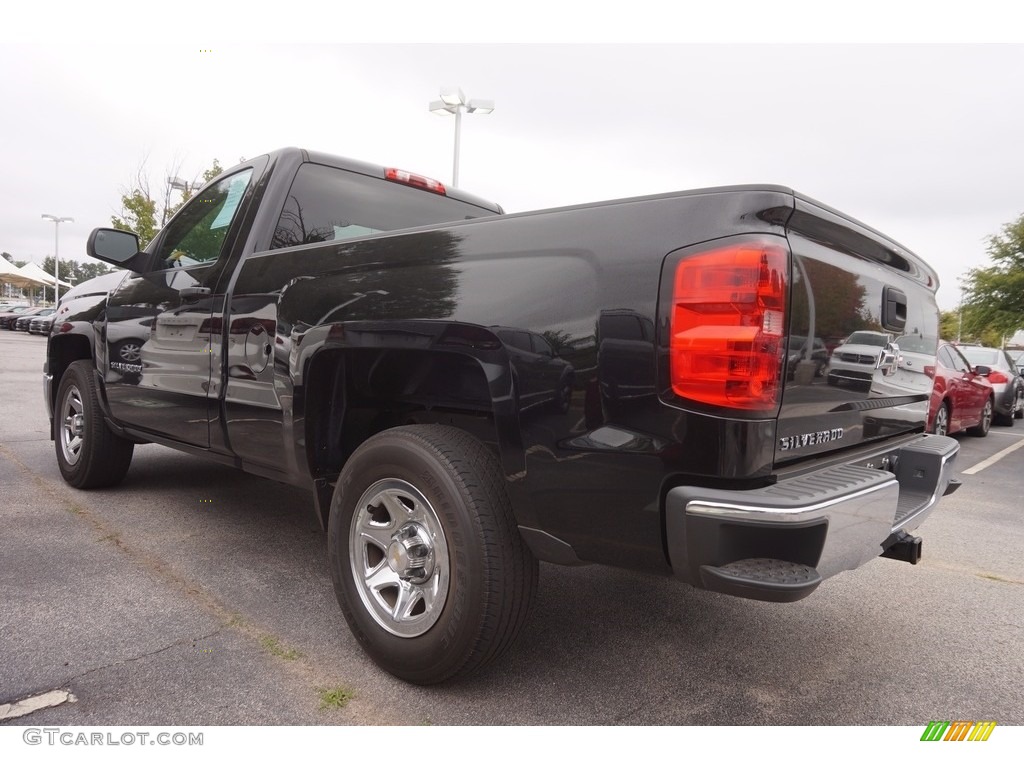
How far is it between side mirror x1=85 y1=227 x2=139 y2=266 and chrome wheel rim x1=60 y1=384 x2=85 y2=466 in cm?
111

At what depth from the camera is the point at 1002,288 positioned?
27406mm

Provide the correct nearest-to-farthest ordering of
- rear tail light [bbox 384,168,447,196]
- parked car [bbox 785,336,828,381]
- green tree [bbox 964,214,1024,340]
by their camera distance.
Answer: parked car [bbox 785,336,828,381] → rear tail light [bbox 384,168,447,196] → green tree [bbox 964,214,1024,340]

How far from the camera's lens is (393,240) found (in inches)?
94.9

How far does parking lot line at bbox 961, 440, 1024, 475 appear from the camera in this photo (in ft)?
24.0

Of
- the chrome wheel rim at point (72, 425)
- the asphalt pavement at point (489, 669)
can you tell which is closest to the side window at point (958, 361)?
the asphalt pavement at point (489, 669)

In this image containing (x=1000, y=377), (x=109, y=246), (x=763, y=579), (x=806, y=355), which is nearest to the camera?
(x=763, y=579)

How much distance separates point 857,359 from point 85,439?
4.43 meters

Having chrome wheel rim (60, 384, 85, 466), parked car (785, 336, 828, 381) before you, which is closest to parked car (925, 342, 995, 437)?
parked car (785, 336, 828, 381)

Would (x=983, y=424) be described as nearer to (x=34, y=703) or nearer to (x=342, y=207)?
(x=342, y=207)

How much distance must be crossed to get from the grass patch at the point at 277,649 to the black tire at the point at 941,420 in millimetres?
8038

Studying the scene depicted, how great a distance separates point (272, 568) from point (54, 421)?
2629mm

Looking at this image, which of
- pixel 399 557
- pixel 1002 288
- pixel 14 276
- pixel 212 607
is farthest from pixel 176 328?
pixel 14 276

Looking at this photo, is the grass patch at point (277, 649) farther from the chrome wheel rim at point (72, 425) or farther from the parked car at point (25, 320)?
the parked car at point (25, 320)

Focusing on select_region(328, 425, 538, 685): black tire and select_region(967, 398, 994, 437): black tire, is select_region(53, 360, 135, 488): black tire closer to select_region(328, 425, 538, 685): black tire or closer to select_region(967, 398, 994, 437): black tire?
select_region(328, 425, 538, 685): black tire
